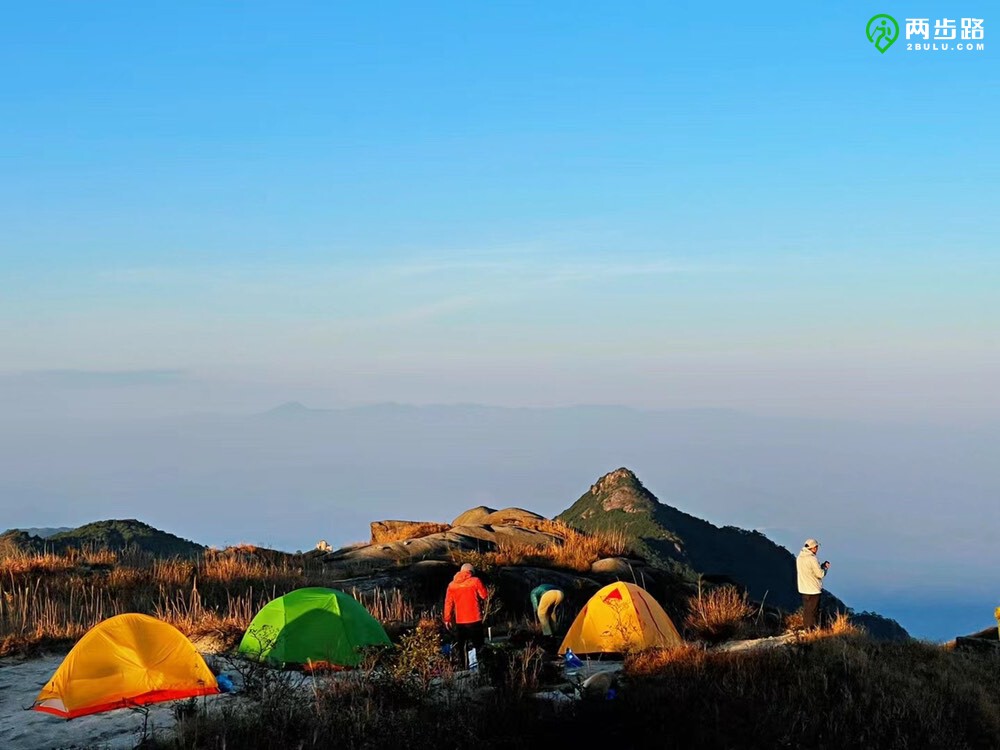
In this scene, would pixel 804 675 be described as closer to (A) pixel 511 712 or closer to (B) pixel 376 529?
(A) pixel 511 712

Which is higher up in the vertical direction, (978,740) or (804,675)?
(804,675)

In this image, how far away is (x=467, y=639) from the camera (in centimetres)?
1691

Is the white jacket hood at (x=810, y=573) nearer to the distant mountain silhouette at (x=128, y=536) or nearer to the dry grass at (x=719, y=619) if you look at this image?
the dry grass at (x=719, y=619)

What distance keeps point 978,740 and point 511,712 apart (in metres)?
8.24

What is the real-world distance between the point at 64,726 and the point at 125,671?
3.71 feet

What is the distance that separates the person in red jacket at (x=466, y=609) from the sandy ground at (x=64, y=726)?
12.9ft

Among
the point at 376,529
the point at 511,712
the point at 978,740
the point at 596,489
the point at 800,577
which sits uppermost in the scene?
the point at 596,489

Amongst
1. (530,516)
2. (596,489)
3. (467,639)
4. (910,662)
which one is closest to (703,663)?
(467,639)

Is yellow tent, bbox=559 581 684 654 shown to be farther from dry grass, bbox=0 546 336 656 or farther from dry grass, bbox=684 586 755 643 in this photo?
dry grass, bbox=0 546 336 656

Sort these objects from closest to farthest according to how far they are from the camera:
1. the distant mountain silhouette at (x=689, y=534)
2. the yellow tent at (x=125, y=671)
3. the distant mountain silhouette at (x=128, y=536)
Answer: the yellow tent at (x=125, y=671) → the distant mountain silhouette at (x=128, y=536) → the distant mountain silhouette at (x=689, y=534)

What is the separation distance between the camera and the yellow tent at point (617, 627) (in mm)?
19391

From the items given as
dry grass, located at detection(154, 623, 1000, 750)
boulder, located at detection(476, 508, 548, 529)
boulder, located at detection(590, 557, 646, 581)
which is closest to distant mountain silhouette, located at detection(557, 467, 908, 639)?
boulder, located at detection(476, 508, 548, 529)

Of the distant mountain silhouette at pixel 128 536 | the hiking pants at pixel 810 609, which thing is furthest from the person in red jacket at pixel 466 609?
the distant mountain silhouette at pixel 128 536

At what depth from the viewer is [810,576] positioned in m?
21.0
